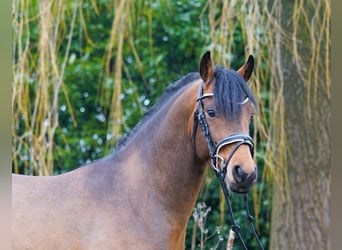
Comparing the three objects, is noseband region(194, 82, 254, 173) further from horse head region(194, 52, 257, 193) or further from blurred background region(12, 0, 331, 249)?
blurred background region(12, 0, 331, 249)

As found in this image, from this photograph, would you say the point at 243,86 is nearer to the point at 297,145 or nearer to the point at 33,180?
the point at 33,180

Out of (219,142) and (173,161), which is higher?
(219,142)

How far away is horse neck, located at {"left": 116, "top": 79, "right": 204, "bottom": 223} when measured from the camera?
2.55 m

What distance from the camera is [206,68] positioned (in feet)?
8.28

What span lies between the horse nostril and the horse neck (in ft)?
0.98

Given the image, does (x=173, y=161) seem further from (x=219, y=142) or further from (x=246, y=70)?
(x=246, y=70)

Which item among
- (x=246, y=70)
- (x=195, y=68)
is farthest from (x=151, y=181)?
(x=195, y=68)

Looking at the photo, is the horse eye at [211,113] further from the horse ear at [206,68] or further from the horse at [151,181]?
the horse ear at [206,68]

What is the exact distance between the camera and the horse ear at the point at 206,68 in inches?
98.9

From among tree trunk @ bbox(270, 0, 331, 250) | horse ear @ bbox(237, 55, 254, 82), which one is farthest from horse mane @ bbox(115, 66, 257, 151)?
tree trunk @ bbox(270, 0, 331, 250)

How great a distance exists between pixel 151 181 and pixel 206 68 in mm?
566

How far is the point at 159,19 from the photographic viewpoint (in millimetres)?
5652

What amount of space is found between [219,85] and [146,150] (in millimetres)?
462

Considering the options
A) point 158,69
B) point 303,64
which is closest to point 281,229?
point 303,64
